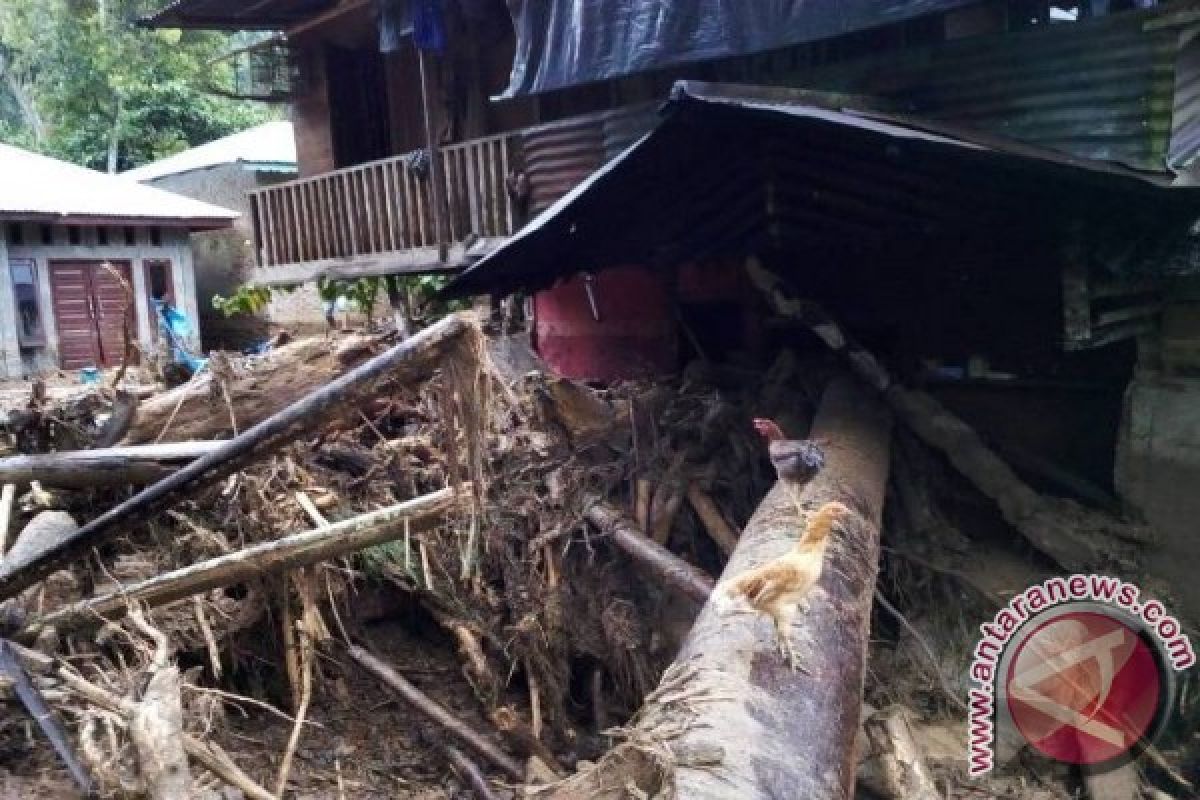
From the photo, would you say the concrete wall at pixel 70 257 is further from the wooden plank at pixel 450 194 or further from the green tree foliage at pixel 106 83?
the wooden plank at pixel 450 194

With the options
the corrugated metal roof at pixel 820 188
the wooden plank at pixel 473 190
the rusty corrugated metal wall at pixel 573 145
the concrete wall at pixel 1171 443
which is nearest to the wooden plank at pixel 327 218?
the wooden plank at pixel 473 190

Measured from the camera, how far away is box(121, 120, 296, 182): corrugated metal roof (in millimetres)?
19547

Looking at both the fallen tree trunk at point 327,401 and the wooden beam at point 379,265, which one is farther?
the wooden beam at point 379,265

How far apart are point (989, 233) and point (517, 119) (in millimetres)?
6995

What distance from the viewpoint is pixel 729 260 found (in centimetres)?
768

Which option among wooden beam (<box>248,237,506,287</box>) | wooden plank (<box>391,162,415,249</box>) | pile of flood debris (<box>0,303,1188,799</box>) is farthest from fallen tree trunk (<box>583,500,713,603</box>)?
wooden plank (<box>391,162,415,249</box>)

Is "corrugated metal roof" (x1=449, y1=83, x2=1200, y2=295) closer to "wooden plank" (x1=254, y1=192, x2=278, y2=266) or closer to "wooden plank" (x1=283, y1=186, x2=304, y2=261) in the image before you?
"wooden plank" (x1=283, y1=186, x2=304, y2=261)

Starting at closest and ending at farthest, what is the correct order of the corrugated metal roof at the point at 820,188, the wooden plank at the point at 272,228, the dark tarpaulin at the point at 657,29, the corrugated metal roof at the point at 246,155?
the corrugated metal roof at the point at 820,188
the dark tarpaulin at the point at 657,29
the wooden plank at the point at 272,228
the corrugated metal roof at the point at 246,155

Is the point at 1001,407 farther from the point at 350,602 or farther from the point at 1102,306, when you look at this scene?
the point at 350,602

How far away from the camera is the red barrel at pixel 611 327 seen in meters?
8.29

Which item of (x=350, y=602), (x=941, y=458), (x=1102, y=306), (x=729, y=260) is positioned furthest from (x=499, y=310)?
(x=1102, y=306)

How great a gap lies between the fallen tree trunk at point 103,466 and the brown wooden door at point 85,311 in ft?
48.5

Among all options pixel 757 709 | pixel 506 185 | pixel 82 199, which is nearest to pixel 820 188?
pixel 757 709

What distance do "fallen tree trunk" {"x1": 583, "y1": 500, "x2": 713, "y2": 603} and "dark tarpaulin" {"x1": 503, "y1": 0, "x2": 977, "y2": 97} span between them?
342 cm
